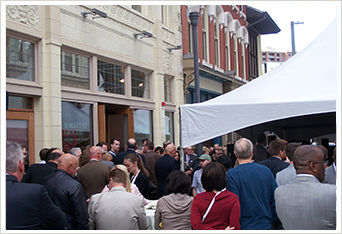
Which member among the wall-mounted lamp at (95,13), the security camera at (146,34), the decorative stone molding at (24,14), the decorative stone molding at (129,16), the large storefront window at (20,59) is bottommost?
the large storefront window at (20,59)

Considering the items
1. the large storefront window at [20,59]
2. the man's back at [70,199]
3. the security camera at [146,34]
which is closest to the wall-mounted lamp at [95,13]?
the large storefront window at [20,59]

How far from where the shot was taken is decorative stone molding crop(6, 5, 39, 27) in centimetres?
800

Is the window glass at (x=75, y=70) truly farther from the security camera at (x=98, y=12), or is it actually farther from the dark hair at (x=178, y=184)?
the dark hair at (x=178, y=184)

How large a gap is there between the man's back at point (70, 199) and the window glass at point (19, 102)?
483 centimetres

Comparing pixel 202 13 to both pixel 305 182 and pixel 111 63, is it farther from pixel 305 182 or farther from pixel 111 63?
pixel 305 182

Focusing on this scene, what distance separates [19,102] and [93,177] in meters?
3.53

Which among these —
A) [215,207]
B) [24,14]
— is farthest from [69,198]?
[24,14]

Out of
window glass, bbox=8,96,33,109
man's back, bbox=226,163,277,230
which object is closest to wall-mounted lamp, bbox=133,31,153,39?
window glass, bbox=8,96,33,109

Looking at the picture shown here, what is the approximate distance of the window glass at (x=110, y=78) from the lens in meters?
11.2

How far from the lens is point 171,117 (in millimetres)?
15562

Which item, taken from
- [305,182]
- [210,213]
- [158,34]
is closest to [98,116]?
[158,34]

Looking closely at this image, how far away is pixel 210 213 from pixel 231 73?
1762 centimetres

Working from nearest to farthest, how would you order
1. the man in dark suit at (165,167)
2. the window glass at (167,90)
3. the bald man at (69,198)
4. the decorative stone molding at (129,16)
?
1. the bald man at (69,198)
2. the man in dark suit at (165,167)
3. the decorative stone molding at (129,16)
4. the window glass at (167,90)

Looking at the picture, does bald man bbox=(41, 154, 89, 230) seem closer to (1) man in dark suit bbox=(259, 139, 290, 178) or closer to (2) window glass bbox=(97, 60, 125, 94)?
(1) man in dark suit bbox=(259, 139, 290, 178)
